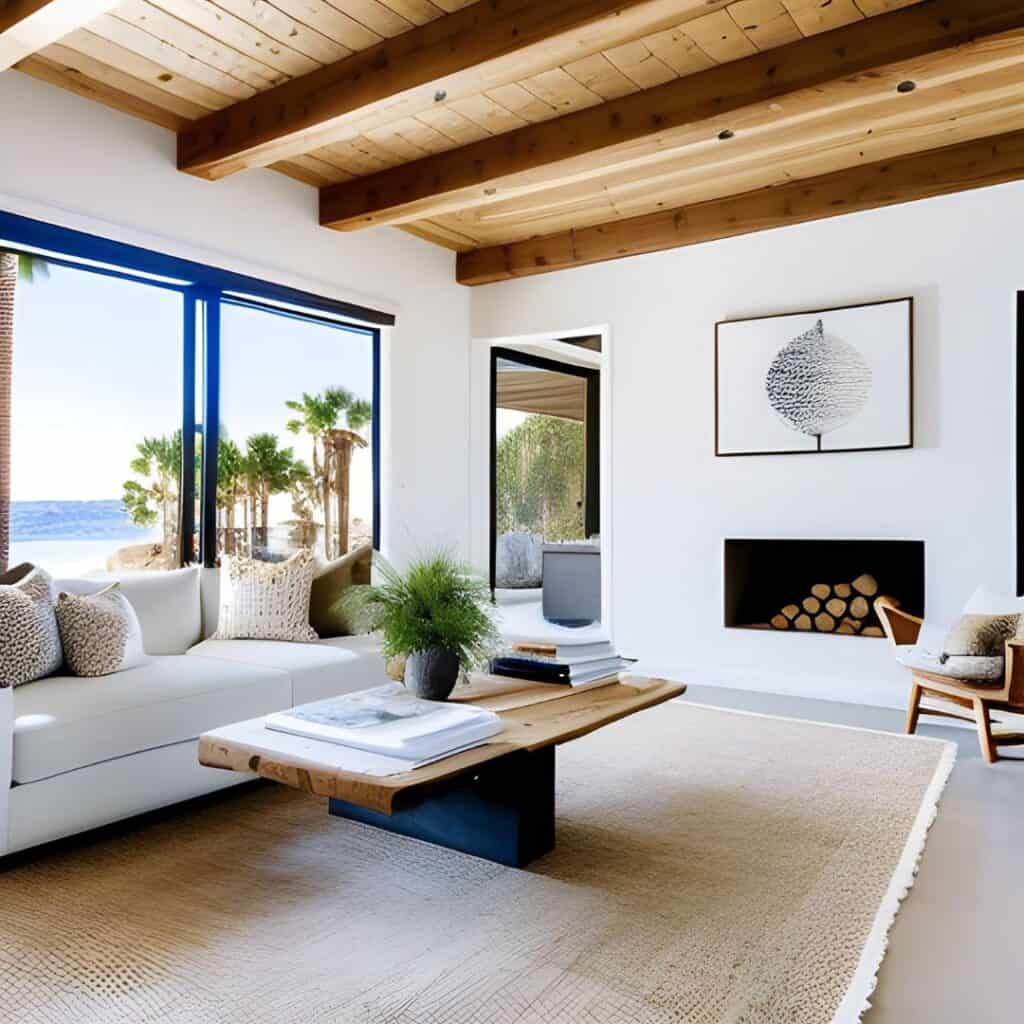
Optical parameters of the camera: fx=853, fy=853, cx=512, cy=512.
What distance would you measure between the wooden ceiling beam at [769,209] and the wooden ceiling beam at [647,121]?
81 centimetres

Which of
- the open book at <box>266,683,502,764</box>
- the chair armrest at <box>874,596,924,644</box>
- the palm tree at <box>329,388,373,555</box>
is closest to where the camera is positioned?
the open book at <box>266,683,502,764</box>

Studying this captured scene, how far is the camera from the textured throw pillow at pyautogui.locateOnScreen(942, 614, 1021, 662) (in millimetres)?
3293

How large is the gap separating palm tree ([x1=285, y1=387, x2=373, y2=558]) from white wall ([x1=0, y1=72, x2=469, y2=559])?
0.79 ft

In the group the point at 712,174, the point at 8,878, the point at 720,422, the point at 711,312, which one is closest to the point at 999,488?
the point at 720,422

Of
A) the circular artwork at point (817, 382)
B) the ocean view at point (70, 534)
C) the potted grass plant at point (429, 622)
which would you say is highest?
the circular artwork at point (817, 382)

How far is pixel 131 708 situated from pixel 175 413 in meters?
2.00

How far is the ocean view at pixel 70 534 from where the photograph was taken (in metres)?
3.57

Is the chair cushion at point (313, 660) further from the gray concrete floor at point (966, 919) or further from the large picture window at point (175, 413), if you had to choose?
the gray concrete floor at point (966, 919)

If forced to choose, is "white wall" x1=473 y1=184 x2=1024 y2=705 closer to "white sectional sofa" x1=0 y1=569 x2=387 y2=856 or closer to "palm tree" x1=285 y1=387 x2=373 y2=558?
"palm tree" x1=285 y1=387 x2=373 y2=558

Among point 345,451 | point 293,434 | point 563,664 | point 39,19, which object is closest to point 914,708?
point 563,664

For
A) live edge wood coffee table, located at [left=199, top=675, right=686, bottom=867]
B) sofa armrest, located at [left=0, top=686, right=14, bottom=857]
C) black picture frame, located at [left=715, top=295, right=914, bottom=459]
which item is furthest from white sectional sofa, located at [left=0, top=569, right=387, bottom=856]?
black picture frame, located at [left=715, top=295, right=914, bottom=459]

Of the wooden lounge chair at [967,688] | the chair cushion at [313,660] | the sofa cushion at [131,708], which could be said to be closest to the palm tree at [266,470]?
the chair cushion at [313,660]

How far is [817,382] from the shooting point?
4504mm

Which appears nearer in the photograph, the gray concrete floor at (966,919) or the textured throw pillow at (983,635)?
the gray concrete floor at (966,919)
